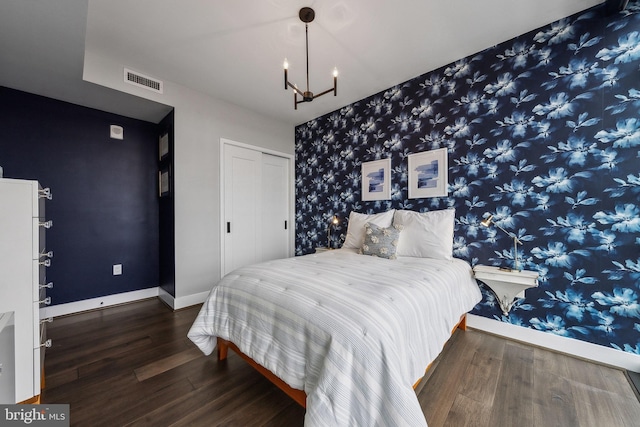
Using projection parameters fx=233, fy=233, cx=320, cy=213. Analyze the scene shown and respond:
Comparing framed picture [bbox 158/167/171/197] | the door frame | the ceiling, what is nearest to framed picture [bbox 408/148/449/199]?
the ceiling

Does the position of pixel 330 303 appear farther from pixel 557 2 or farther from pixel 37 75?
pixel 37 75

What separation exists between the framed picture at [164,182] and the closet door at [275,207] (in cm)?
134

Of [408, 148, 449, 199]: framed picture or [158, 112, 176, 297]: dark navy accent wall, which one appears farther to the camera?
[158, 112, 176, 297]: dark navy accent wall

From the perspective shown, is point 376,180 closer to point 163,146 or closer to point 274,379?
point 274,379

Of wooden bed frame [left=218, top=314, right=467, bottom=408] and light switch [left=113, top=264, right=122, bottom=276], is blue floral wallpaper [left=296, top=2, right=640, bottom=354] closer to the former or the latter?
wooden bed frame [left=218, top=314, right=467, bottom=408]

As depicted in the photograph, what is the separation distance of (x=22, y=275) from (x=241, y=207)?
2376 millimetres

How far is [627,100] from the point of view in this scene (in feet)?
5.68

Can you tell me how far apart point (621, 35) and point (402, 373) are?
289 centimetres

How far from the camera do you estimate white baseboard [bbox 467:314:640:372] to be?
1715 millimetres

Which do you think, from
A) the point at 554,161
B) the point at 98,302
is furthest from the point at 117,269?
the point at 554,161

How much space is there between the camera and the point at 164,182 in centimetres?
318

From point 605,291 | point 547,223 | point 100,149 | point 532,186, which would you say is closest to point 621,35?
point 532,186

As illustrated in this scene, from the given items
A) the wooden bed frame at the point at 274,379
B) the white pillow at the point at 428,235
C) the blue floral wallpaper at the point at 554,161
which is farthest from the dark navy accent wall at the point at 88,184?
the blue floral wallpaper at the point at 554,161

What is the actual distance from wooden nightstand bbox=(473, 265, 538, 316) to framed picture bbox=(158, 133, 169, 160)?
387cm
